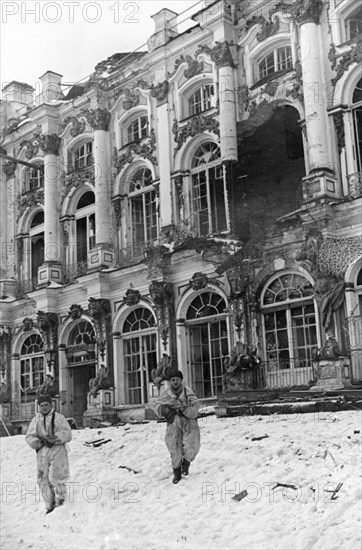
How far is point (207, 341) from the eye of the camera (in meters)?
21.9

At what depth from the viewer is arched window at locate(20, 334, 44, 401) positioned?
2708 cm

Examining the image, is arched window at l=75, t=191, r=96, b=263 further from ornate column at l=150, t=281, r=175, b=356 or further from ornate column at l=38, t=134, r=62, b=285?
ornate column at l=150, t=281, r=175, b=356

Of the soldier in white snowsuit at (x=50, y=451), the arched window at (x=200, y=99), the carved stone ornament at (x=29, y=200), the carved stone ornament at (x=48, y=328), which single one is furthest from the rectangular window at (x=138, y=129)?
the soldier in white snowsuit at (x=50, y=451)

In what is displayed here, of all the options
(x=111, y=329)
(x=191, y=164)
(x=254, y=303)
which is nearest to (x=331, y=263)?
(x=254, y=303)

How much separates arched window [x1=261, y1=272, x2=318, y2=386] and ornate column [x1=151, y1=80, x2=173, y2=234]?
174 inches

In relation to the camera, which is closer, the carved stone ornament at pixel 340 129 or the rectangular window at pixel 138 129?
the carved stone ornament at pixel 340 129

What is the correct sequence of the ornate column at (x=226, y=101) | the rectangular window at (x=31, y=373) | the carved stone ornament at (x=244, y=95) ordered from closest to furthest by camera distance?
1. the ornate column at (x=226, y=101)
2. the carved stone ornament at (x=244, y=95)
3. the rectangular window at (x=31, y=373)

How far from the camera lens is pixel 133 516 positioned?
420 inches

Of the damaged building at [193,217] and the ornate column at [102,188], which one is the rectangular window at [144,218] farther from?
the ornate column at [102,188]

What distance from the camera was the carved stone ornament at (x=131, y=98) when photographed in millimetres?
25000

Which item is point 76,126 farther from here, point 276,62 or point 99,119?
point 276,62

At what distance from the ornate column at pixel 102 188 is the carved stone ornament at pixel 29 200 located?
3.37 meters

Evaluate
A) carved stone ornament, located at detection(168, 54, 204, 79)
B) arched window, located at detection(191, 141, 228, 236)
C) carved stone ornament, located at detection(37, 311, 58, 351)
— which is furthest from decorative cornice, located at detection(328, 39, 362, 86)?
carved stone ornament, located at detection(37, 311, 58, 351)

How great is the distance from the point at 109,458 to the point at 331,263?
721cm
